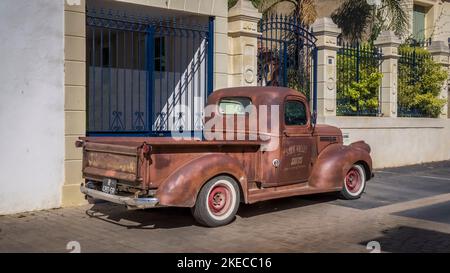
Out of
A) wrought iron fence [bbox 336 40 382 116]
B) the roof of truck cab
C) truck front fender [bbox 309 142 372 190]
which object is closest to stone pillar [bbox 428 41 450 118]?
wrought iron fence [bbox 336 40 382 116]

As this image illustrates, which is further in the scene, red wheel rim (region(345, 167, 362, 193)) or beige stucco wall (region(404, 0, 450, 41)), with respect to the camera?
beige stucco wall (region(404, 0, 450, 41))

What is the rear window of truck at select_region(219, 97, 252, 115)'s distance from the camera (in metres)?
8.45

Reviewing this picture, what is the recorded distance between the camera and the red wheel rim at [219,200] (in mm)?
7161

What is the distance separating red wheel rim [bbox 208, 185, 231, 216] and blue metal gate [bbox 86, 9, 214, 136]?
3.24m

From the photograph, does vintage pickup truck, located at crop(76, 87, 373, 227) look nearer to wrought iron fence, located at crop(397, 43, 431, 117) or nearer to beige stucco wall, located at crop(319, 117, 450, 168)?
beige stucco wall, located at crop(319, 117, 450, 168)

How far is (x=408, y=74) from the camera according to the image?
15.3 m

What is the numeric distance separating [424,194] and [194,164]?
5.33m

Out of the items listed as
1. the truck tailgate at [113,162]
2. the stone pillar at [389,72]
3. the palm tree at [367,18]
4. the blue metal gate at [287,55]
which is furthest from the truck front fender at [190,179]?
the palm tree at [367,18]

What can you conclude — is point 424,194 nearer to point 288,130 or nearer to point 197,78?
point 288,130

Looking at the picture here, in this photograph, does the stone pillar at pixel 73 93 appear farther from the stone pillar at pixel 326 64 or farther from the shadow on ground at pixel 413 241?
the stone pillar at pixel 326 64

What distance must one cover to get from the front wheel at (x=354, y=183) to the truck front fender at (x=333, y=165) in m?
0.19

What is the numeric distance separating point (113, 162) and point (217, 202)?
4.81 ft

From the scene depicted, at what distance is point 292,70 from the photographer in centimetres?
1254
